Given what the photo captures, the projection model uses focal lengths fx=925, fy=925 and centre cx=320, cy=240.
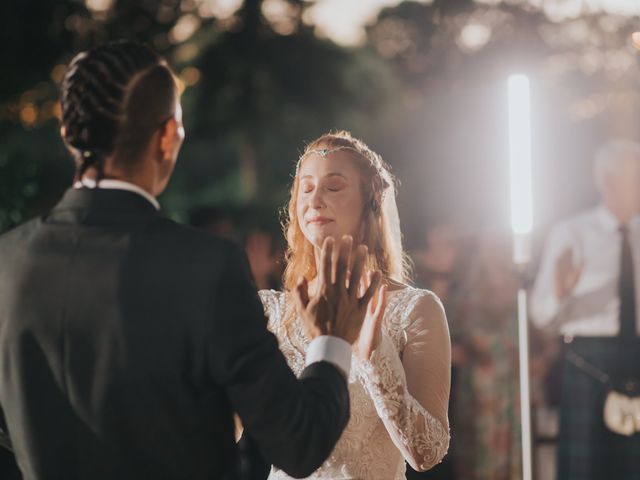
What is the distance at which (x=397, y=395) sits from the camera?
8.96 feet

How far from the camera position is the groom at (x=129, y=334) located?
1835mm

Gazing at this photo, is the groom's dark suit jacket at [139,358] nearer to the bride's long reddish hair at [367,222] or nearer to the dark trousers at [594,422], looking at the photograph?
the bride's long reddish hair at [367,222]

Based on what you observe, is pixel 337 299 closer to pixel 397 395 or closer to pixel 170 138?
pixel 170 138

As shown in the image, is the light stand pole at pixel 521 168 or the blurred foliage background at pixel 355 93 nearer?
the light stand pole at pixel 521 168

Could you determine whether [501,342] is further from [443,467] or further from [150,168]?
[150,168]

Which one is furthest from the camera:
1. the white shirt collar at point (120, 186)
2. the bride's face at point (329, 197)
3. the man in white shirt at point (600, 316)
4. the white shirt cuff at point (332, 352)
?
the man in white shirt at point (600, 316)

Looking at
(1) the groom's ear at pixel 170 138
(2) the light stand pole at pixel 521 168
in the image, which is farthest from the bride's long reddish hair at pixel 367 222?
(1) the groom's ear at pixel 170 138

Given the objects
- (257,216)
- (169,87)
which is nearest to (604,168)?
(169,87)

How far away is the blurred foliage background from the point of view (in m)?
13.9

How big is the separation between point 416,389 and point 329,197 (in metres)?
0.71

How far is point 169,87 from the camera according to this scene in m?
2.00

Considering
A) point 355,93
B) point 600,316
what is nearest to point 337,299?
point 600,316

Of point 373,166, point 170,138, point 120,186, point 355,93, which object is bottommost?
point 120,186

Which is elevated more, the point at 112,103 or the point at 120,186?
the point at 112,103
